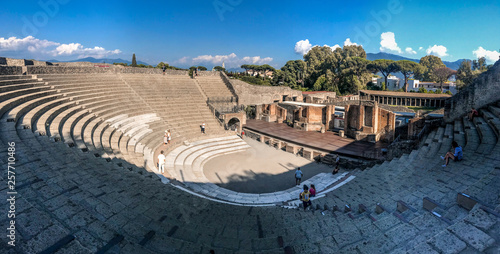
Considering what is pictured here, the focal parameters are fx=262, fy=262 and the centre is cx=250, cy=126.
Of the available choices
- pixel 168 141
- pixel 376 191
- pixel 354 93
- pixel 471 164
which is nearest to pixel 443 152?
pixel 471 164

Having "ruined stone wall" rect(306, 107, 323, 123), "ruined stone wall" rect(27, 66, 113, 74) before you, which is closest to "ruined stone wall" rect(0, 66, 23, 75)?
"ruined stone wall" rect(27, 66, 113, 74)

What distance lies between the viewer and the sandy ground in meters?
12.0

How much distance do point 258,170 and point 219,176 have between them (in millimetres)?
2197

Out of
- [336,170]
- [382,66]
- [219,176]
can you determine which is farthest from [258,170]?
[382,66]

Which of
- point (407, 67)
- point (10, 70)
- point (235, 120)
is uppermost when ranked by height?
point (407, 67)

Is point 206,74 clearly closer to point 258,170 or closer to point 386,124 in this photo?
point 258,170

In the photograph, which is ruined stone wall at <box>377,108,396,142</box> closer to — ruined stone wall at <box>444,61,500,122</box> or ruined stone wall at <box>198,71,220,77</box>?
ruined stone wall at <box>444,61,500,122</box>

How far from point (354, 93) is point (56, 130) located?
50.1m

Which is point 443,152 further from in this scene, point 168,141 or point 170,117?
point 170,117

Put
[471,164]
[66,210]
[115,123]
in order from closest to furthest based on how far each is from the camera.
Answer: [66,210] → [471,164] → [115,123]

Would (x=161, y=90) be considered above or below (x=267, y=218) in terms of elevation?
above

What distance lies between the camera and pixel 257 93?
106 feet

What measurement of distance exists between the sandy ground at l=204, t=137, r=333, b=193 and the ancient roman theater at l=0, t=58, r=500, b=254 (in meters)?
0.10

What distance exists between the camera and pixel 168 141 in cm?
1598
